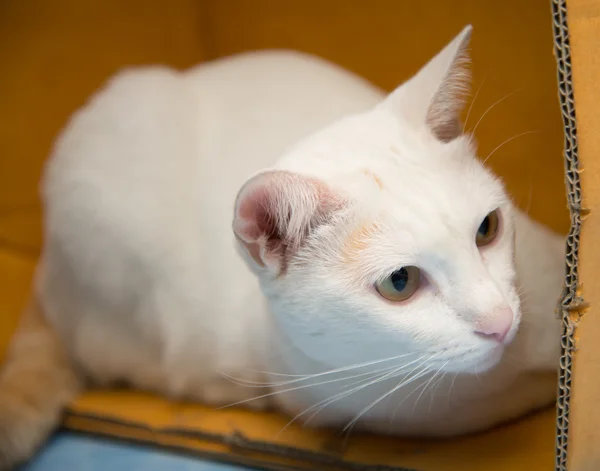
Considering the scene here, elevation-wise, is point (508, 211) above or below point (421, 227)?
above

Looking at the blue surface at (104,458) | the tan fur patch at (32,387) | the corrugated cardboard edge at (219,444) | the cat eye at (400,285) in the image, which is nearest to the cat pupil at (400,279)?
the cat eye at (400,285)

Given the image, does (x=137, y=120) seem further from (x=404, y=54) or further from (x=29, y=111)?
(x=404, y=54)

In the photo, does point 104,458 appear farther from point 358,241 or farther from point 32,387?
point 358,241

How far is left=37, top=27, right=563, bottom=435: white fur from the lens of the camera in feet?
3.18

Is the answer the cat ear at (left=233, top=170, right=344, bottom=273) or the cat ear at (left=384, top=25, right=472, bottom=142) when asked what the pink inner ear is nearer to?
the cat ear at (left=233, top=170, right=344, bottom=273)

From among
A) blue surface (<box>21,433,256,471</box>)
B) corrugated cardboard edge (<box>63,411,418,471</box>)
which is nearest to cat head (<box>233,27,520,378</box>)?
corrugated cardboard edge (<box>63,411,418,471</box>)

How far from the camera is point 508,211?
3.56ft

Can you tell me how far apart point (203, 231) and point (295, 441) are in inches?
18.6

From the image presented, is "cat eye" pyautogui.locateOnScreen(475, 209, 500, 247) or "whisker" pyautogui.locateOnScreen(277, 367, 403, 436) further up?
"cat eye" pyautogui.locateOnScreen(475, 209, 500, 247)

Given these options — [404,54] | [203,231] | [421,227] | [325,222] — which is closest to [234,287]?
[203,231]

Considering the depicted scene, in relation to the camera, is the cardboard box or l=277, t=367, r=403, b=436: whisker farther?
l=277, t=367, r=403, b=436: whisker

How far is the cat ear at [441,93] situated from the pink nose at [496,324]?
349mm

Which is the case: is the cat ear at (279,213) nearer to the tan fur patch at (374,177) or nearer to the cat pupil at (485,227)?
the tan fur patch at (374,177)

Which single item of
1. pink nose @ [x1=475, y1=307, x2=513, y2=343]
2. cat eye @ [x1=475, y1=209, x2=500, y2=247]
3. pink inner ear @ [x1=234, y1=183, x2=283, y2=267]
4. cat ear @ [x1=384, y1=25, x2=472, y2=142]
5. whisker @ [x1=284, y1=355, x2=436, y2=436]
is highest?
cat ear @ [x1=384, y1=25, x2=472, y2=142]
